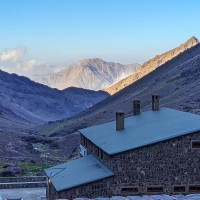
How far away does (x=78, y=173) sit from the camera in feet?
91.3

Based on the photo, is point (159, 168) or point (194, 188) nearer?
point (159, 168)

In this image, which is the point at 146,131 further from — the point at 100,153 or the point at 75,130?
the point at 75,130

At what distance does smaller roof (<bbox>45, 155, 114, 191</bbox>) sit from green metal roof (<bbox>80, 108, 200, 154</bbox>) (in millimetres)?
1298

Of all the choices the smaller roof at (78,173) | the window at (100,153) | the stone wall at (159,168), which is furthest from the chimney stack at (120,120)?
the stone wall at (159,168)

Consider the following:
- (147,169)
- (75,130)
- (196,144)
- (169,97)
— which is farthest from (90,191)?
(75,130)

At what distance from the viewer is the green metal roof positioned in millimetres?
25812

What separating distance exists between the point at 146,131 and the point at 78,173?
5.03 m

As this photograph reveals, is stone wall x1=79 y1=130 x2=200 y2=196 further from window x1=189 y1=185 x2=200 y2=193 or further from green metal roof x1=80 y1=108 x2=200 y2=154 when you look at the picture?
green metal roof x1=80 y1=108 x2=200 y2=154

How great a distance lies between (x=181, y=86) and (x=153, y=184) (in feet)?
323

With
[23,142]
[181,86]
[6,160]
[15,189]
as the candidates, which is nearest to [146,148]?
[15,189]

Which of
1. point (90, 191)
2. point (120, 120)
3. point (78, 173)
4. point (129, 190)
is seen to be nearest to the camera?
point (90, 191)

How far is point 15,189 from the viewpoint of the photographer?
40.2m

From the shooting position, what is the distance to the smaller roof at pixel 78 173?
83.4 ft

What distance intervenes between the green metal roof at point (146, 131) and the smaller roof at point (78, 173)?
1298 mm
